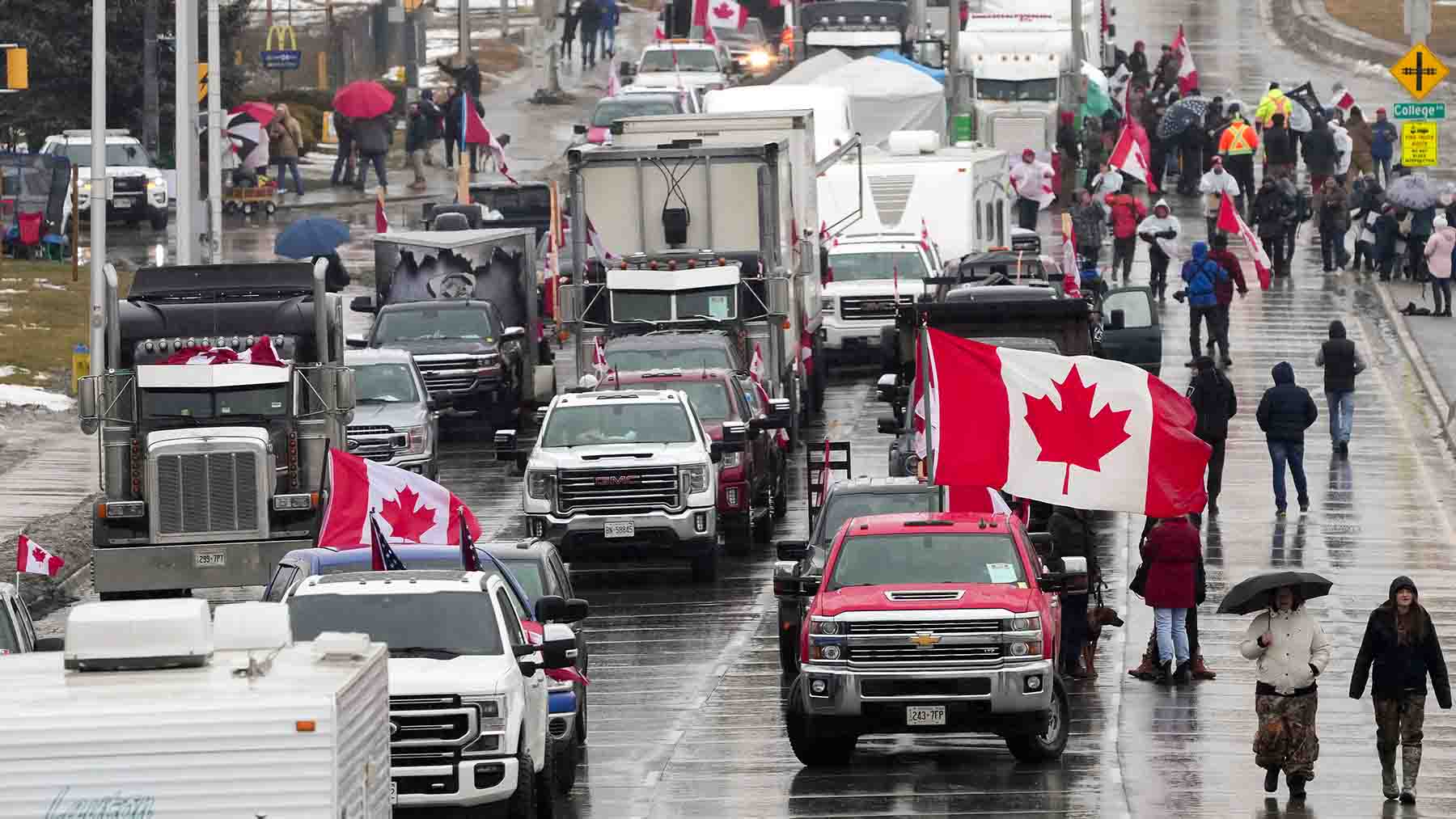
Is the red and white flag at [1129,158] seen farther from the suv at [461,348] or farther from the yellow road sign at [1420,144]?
the suv at [461,348]

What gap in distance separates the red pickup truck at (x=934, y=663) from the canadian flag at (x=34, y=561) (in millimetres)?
9229

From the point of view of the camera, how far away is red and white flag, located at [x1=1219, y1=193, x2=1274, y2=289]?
40.3m

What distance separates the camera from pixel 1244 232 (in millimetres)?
40250

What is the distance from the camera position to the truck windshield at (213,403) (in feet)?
87.7

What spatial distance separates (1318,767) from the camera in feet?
63.7

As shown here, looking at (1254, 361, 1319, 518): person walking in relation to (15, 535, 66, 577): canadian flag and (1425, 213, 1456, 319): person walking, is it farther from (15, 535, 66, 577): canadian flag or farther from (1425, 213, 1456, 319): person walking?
(1425, 213, 1456, 319): person walking

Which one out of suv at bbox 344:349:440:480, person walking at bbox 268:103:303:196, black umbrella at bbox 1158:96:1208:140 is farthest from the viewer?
person walking at bbox 268:103:303:196

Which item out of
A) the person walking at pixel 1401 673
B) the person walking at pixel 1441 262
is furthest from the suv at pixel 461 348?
the person walking at pixel 1401 673

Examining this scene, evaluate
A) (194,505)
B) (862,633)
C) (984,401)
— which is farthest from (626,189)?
(862,633)

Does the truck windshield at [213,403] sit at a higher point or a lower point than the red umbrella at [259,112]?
lower

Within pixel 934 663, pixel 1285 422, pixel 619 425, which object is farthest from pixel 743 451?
pixel 934 663

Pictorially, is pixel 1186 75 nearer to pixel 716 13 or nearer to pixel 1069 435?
pixel 716 13

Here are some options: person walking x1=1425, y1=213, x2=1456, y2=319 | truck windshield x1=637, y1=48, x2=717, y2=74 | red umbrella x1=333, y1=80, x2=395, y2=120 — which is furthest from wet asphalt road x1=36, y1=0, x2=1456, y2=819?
truck windshield x1=637, y1=48, x2=717, y2=74

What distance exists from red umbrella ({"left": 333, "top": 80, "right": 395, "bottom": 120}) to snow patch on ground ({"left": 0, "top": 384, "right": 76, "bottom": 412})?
18025 millimetres
